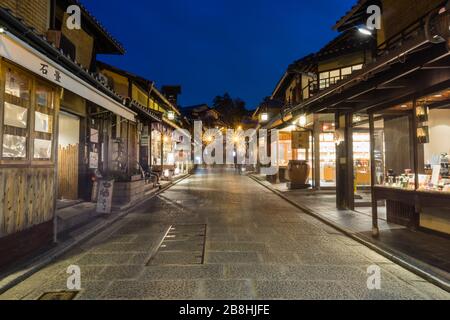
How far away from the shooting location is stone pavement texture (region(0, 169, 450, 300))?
4.70 meters

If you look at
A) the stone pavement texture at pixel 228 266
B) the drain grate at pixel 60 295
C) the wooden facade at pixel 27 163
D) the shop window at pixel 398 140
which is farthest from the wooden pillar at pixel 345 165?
the drain grate at pixel 60 295

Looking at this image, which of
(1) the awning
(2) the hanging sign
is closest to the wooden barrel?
(2) the hanging sign

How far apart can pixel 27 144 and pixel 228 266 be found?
5.06 m

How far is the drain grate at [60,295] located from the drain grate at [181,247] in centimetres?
157

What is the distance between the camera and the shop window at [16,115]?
19.4 ft

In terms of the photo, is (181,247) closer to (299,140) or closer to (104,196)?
(104,196)

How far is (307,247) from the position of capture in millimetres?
7191

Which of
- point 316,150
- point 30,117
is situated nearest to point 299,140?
point 316,150

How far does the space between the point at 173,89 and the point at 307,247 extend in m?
42.3

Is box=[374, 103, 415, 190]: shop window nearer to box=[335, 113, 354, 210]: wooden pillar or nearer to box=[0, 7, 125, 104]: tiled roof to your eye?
box=[335, 113, 354, 210]: wooden pillar

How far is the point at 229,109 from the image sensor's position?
85438 mm

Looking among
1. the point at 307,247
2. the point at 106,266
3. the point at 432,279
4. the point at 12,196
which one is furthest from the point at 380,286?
the point at 12,196

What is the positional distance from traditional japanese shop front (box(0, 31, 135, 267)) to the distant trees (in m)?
73.3

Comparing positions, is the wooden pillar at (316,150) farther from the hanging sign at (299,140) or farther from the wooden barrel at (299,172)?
the wooden barrel at (299,172)
